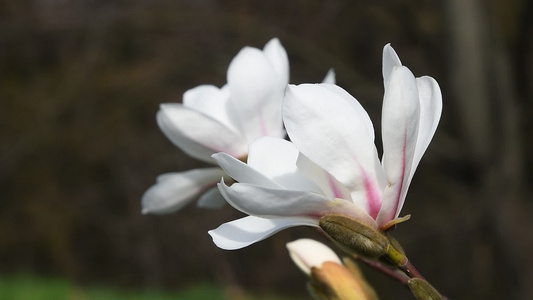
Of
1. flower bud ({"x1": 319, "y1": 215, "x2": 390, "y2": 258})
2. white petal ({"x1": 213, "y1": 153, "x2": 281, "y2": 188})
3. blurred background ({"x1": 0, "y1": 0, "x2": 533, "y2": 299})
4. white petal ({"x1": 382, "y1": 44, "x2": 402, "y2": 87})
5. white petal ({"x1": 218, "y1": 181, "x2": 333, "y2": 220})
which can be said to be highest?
white petal ({"x1": 382, "y1": 44, "x2": 402, "y2": 87})

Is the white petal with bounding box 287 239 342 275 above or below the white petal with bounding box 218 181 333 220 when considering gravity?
below

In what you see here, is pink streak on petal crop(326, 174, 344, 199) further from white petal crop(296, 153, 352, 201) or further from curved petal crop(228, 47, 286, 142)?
curved petal crop(228, 47, 286, 142)

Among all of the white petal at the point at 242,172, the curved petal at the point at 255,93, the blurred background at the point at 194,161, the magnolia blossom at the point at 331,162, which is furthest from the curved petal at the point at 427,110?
the blurred background at the point at 194,161

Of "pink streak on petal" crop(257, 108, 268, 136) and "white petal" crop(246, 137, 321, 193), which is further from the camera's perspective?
"pink streak on petal" crop(257, 108, 268, 136)

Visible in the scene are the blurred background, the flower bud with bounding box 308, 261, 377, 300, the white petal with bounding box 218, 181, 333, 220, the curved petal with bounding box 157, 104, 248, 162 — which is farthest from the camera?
the blurred background

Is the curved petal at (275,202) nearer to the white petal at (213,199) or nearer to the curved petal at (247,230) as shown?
the curved petal at (247,230)

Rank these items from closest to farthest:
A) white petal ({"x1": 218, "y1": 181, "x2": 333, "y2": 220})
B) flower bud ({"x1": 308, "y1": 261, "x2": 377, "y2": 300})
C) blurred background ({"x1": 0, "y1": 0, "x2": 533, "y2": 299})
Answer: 1. white petal ({"x1": 218, "y1": 181, "x2": 333, "y2": 220})
2. flower bud ({"x1": 308, "y1": 261, "x2": 377, "y2": 300})
3. blurred background ({"x1": 0, "y1": 0, "x2": 533, "y2": 299})

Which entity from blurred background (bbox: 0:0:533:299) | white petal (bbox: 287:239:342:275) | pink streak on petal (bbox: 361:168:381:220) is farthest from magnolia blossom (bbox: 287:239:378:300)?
blurred background (bbox: 0:0:533:299)
